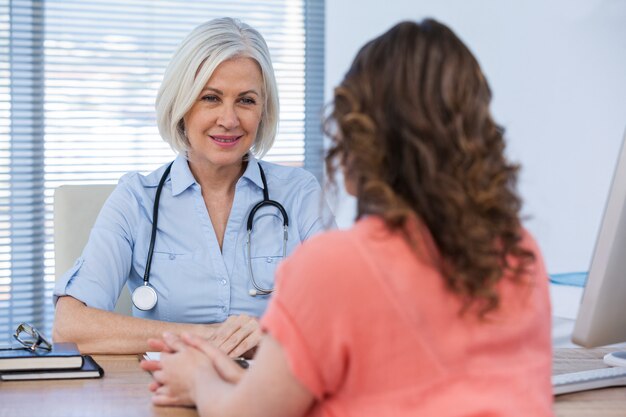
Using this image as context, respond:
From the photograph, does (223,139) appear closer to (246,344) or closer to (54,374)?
(246,344)

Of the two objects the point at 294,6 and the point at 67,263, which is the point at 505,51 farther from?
the point at 67,263

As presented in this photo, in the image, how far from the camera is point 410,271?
33.3 inches

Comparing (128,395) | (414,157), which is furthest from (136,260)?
(414,157)

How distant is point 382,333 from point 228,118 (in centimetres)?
119

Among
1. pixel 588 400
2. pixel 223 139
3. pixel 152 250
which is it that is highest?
pixel 223 139

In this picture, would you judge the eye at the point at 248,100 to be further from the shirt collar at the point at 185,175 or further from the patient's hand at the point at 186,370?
the patient's hand at the point at 186,370

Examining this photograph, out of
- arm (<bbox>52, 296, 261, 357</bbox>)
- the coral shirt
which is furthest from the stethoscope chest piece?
the coral shirt

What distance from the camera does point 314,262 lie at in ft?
2.78

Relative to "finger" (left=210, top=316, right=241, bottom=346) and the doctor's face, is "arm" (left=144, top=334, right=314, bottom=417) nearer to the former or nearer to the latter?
"finger" (left=210, top=316, right=241, bottom=346)

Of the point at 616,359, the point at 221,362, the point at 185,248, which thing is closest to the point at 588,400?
the point at 616,359

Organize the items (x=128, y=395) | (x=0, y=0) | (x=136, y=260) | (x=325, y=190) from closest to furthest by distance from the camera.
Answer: (x=325, y=190), (x=128, y=395), (x=136, y=260), (x=0, y=0)

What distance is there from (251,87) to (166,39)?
190 cm

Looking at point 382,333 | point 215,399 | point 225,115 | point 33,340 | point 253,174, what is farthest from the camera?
point 253,174

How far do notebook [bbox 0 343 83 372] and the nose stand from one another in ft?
2.32
